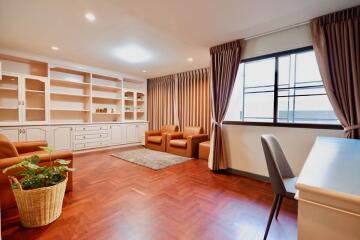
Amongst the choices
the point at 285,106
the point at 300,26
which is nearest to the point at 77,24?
the point at 300,26

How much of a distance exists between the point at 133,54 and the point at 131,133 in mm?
2841

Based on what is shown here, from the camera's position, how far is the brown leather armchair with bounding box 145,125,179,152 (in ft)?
15.6

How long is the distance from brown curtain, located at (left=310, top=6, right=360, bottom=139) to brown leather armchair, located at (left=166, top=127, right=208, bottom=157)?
2759mm

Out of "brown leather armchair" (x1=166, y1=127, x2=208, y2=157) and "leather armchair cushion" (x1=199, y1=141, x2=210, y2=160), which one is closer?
"leather armchair cushion" (x1=199, y1=141, x2=210, y2=160)

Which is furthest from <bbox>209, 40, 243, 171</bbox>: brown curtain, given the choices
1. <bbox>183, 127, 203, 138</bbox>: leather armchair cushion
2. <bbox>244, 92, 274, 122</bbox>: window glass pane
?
<bbox>183, 127, 203, 138</bbox>: leather armchair cushion

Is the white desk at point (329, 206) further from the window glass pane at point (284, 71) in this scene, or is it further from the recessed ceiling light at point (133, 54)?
the recessed ceiling light at point (133, 54)

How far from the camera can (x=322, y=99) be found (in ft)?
7.79

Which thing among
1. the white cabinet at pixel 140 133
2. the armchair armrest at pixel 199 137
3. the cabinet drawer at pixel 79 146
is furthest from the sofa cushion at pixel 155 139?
the cabinet drawer at pixel 79 146

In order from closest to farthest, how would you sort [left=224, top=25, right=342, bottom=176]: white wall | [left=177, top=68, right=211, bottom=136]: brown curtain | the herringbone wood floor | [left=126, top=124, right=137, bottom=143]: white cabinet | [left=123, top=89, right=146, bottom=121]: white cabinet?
the herringbone wood floor, [left=224, top=25, right=342, bottom=176]: white wall, [left=177, top=68, right=211, bottom=136]: brown curtain, [left=126, top=124, right=137, bottom=143]: white cabinet, [left=123, top=89, right=146, bottom=121]: white cabinet

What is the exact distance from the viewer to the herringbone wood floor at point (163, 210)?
1.49 metres

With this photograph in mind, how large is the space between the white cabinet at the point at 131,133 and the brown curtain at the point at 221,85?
11.1ft

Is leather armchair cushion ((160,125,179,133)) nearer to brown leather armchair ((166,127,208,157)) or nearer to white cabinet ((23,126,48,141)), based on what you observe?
brown leather armchair ((166,127,208,157))

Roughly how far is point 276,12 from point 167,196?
2.78m

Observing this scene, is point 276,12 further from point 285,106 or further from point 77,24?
point 77,24
